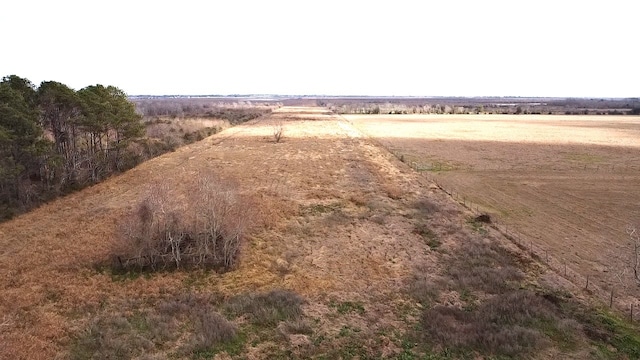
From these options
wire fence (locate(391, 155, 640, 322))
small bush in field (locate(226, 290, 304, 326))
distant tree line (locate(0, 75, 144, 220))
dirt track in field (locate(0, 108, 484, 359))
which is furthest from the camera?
distant tree line (locate(0, 75, 144, 220))

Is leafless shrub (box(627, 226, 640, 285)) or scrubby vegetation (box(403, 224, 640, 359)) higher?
leafless shrub (box(627, 226, 640, 285))

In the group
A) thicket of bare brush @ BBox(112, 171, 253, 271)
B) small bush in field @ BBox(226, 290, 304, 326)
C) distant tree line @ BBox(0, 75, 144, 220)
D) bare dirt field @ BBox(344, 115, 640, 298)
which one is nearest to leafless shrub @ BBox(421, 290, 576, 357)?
small bush in field @ BBox(226, 290, 304, 326)

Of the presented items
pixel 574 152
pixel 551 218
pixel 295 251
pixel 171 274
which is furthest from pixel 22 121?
pixel 574 152

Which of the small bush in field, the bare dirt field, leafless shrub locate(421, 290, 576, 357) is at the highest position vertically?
the bare dirt field

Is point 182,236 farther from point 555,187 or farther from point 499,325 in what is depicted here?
point 555,187

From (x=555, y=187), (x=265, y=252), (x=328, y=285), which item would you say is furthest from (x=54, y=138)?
(x=555, y=187)

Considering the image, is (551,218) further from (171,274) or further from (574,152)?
(574,152)

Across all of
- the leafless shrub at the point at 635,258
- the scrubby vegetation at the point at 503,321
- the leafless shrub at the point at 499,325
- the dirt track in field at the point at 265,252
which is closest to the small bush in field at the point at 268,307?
the dirt track in field at the point at 265,252

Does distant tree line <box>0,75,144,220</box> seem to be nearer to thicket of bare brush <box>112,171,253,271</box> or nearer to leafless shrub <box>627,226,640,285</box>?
thicket of bare brush <box>112,171,253,271</box>
